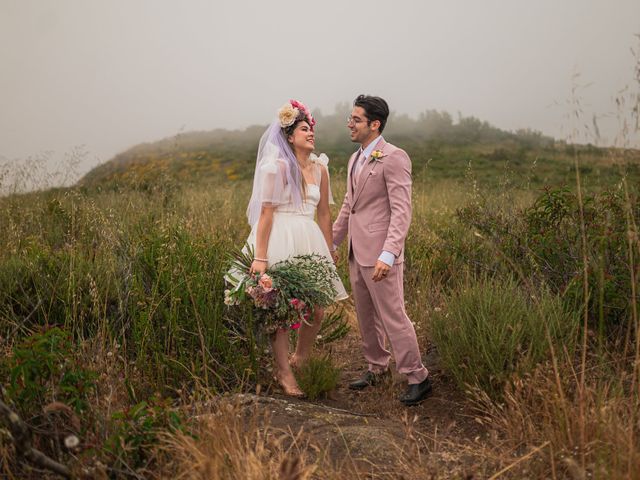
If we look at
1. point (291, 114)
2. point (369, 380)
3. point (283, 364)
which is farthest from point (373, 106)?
point (369, 380)

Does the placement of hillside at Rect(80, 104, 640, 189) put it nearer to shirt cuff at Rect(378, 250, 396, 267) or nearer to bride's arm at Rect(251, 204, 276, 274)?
bride's arm at Rect(251, 204, 276, 274)

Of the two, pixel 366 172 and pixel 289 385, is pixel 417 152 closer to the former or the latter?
pixel 366 172

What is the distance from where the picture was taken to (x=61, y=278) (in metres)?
4.85

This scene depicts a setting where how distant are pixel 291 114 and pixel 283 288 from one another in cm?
128

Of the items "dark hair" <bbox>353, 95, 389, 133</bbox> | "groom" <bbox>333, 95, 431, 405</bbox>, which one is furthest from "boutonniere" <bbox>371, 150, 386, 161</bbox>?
"dark hair" <bbox>353, 95, 389, 133</bbox>

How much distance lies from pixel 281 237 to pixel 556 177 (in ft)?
61.6

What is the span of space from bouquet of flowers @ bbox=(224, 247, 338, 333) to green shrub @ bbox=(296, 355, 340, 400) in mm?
325

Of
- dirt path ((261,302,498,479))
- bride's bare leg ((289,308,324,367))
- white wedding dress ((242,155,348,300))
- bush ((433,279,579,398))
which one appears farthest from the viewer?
bride's bare leg ((289,308,324,367))

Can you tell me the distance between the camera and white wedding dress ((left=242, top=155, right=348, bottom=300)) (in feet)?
14.1

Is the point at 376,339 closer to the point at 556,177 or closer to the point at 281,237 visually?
the point at 281,237

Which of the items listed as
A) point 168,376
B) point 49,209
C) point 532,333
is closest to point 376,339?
point 532,333

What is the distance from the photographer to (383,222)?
4258 millimetres

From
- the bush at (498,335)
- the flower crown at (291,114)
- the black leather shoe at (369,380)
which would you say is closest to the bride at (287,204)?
the flower crown at (291,114)

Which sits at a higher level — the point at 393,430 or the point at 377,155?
the point at 377,155
